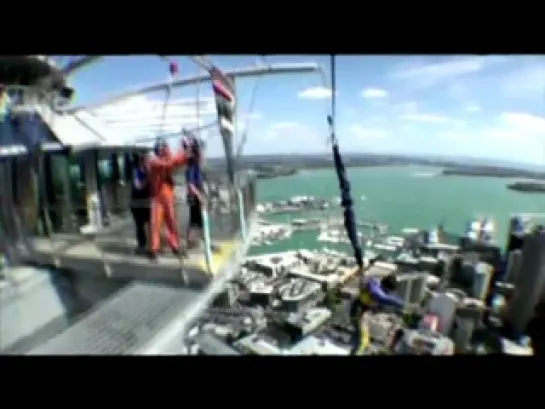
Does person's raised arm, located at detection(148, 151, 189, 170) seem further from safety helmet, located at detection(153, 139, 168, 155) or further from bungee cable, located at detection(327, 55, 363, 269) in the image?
bungee cable, located at detection(327, 55, 363, 269)

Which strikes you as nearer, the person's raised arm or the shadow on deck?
the person's raised arm

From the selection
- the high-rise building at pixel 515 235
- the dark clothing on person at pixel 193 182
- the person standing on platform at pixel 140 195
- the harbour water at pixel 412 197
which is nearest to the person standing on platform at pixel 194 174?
the dark clothing on person at pixel 193 182

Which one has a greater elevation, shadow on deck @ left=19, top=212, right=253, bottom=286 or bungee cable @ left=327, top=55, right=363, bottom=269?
bungee cable @ left=327, top=55, right=363, bottom=269

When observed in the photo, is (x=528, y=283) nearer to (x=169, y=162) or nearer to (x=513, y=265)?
(x=513, y=265)

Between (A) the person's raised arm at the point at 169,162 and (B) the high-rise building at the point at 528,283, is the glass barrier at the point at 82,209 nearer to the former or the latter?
(A) the person's raised arm at the point at 169,162

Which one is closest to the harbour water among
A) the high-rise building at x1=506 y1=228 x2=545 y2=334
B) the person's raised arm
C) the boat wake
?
the boat wake
